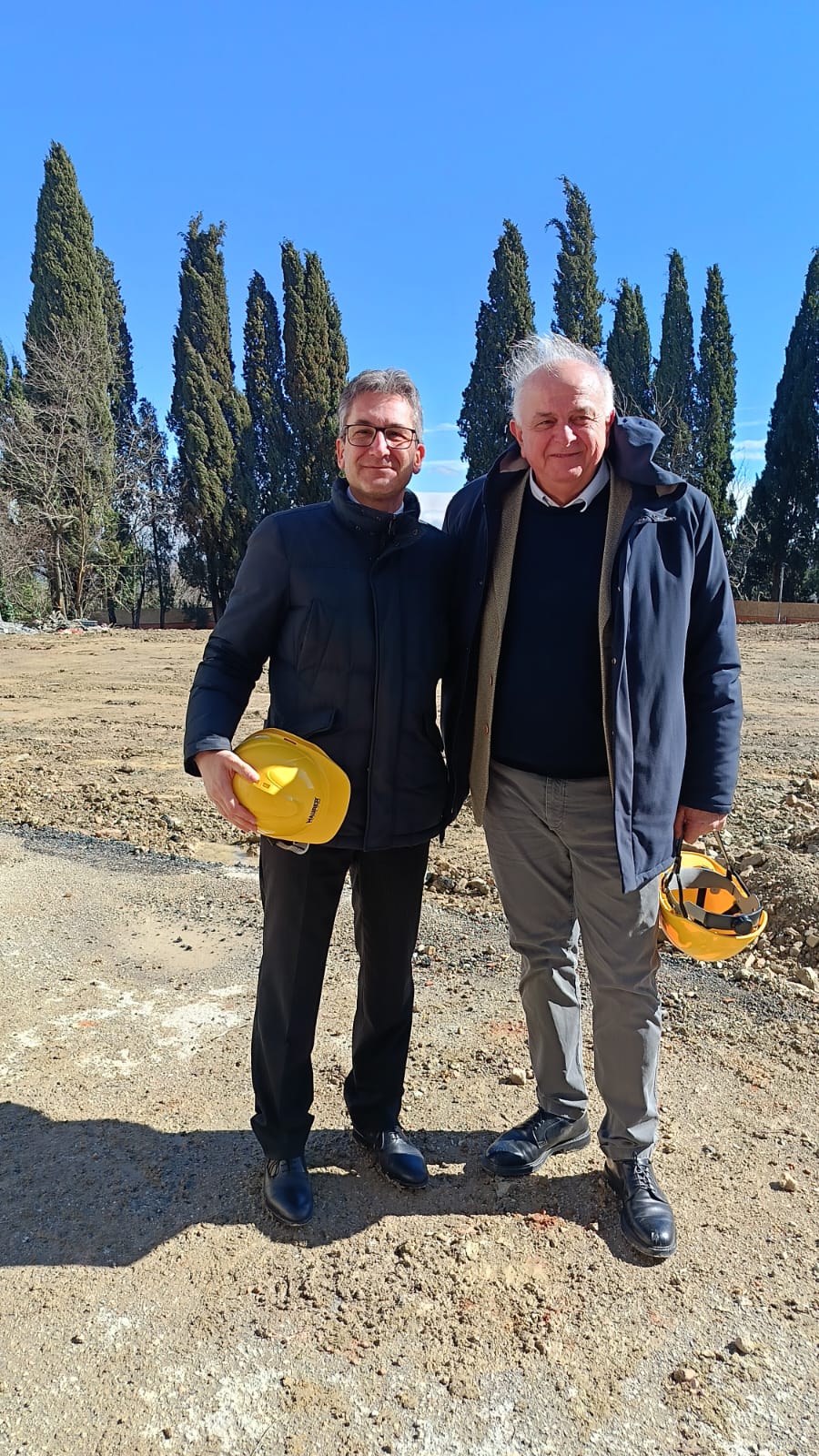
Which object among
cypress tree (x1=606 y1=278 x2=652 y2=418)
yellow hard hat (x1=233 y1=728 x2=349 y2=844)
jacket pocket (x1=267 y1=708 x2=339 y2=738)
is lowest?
yellow hard hat (x1=233 y1=728 x2=349 y2=844)

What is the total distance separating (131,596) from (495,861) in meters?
31.8

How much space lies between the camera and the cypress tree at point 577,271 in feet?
99.5

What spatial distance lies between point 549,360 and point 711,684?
88 cm

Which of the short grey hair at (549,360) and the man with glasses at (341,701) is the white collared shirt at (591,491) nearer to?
the short grey hair at (549,360)

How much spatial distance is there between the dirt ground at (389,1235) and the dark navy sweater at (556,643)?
1.19 m

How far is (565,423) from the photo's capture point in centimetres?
220

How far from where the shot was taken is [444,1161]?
2637 millimetres

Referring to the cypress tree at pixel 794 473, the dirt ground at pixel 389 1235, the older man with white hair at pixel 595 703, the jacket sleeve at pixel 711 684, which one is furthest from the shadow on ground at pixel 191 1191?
the cypress tree at pixel 794 473

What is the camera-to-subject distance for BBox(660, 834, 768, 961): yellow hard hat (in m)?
2.44

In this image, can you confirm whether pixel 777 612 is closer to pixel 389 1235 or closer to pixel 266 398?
pixel 266 398

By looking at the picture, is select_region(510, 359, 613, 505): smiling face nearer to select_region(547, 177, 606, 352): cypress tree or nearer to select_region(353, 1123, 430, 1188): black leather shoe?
select_region(353, 1123, 430, 1188): black leather shoe

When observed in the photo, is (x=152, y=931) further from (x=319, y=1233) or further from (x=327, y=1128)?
(x=319, y=1233)

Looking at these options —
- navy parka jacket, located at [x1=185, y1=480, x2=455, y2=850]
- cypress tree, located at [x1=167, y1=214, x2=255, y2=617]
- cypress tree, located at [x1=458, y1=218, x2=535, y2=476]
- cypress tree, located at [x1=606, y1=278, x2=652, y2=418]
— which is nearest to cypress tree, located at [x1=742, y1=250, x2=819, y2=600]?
cypress tree, located at [x1=606, y1=278, x2=652, y2=418]

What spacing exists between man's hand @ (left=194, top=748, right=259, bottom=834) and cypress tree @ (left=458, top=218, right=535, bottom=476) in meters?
28.8
